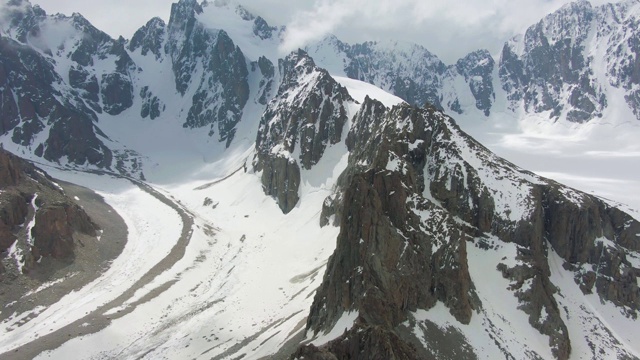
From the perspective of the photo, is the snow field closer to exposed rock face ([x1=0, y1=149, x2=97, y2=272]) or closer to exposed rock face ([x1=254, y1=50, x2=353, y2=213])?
exposed rock face ([x1=0, y1=149, x2=97, y2=272])

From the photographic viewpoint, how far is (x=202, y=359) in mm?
70438

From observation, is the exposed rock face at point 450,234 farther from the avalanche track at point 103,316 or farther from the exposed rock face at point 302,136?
the exposed rock face at point 302,136

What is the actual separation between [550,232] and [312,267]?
43.1 m

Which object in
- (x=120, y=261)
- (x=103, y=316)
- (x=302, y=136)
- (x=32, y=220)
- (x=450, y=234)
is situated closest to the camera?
(x=450, y=234)

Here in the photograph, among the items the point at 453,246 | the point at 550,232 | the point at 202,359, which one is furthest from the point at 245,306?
the point at 550,232

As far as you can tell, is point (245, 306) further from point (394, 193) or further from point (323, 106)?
point (323, 106)

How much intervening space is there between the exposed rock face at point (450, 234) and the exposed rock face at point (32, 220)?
6377cm

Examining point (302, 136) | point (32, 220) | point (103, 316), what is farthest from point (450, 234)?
point (302, 136)

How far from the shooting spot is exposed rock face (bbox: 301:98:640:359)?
2510 inches

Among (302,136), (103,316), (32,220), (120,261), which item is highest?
(302,136)

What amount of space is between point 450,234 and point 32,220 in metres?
85.5

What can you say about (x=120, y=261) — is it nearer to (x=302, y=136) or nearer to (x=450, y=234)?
(x=302, y=136)

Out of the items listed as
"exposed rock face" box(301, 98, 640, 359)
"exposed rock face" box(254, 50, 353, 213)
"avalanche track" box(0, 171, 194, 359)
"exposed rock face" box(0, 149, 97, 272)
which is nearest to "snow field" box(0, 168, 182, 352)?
"avalanche track" box(0, 171, 194, 359)

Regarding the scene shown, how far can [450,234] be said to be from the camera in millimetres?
70312
